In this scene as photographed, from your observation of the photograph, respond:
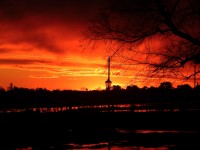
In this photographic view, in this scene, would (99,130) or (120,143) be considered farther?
(99,130)

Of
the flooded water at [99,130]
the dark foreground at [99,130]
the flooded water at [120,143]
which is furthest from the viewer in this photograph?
the dark foreground at [99,130]

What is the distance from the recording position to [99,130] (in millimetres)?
33062

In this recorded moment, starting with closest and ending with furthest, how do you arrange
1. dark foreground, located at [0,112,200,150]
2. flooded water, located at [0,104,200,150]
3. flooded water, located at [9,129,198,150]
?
flooded water, located at [9,129,198,150] < flooded water, located at [0,104,200,150] < dark foreground, located at [0,112,200,150]

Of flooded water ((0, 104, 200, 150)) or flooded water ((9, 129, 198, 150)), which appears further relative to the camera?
flooded water ((0, 104, 200, 150))

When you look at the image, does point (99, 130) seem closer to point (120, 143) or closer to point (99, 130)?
point (99, 130)

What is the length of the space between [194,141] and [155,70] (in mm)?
7765

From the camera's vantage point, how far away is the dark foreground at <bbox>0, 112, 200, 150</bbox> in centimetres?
2417

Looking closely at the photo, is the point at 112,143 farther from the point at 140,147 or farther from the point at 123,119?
the point at 123,119

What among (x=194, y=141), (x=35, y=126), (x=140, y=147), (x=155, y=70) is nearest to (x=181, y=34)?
(x=155, y=70)

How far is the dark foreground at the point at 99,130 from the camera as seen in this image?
2417 cm

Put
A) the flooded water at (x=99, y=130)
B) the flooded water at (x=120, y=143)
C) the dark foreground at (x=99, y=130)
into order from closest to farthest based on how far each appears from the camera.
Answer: the flooded water at (x=120, y=143), the flooded water at (x=99, y=130), the dark foreground at (x=99, y=130)

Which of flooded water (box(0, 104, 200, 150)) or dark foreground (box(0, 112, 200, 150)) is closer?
flooded water (box(0, 104, 200, 150))

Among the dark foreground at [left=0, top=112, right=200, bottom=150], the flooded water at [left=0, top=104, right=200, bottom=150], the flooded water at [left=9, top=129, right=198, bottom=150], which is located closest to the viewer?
Answer: the flooded water at [left=9, top=129, right=198, bottom=150]

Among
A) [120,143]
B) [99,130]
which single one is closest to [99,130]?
[99,130]
